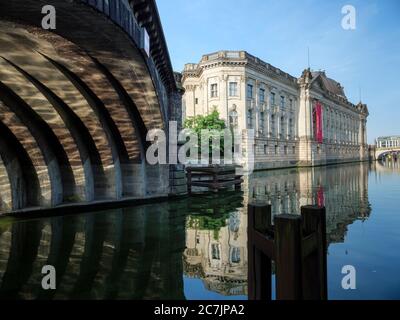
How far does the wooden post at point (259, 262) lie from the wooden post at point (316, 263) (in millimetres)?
469

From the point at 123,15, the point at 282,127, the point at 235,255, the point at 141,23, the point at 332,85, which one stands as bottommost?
the point at 235,255

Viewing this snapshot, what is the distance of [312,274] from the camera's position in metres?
3.27

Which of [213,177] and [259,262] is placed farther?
[213,177]

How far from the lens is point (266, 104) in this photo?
4212 cm

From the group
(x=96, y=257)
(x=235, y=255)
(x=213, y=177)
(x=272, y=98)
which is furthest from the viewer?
Result: (x=272, y=98)

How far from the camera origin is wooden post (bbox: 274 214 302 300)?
2.83 meters

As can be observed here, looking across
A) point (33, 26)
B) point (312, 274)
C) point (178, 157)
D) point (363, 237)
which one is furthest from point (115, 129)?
point (312, 274)

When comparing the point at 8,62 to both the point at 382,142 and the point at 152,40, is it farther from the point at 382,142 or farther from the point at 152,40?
the point at 382,142

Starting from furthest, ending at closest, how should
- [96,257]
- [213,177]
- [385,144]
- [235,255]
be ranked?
1. [385,144]
2. [213,177]
3. [235,255]
4. [96,257]

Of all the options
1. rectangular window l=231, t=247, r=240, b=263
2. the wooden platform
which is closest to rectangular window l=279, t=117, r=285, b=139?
the wooden platform

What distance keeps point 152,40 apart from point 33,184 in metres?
6.98

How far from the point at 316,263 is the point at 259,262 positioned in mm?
662

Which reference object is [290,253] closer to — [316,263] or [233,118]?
[316,263]

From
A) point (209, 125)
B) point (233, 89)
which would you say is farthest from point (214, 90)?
point (209, 125)
